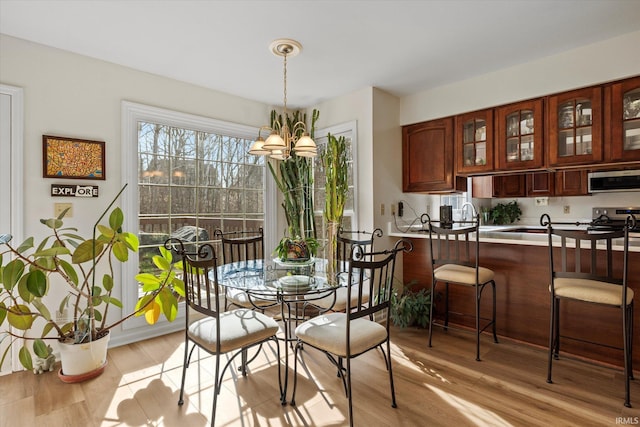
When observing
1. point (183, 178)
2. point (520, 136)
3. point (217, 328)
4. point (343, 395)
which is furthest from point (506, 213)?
point (217, 328)

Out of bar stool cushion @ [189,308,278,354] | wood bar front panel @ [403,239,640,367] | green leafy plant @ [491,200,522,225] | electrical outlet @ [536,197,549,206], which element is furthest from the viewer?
green leafy plant @ [491,200,522,225]

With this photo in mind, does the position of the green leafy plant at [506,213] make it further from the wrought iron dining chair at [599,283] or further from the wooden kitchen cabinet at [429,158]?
the wrought iron dining chair at [599,283]

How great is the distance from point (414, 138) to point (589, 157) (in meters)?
1.62

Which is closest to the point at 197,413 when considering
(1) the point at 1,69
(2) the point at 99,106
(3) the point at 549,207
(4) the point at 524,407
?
(4) the point at 524,407

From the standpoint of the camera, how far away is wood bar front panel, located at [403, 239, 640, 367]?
2.56m

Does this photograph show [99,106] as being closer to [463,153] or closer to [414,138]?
[414,138]

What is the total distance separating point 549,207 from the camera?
16.2 ft

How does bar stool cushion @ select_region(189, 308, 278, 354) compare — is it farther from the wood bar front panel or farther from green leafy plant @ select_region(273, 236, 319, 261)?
the wood bar front panel

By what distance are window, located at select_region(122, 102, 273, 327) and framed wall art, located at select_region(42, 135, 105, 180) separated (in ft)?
0.72

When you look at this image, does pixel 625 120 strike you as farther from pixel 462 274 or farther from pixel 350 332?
pixel 350 332

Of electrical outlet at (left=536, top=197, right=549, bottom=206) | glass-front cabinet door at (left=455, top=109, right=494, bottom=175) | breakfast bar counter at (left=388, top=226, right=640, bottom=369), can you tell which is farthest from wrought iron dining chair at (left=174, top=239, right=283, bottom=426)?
electrical outlet at (left=536, top=197, right=549, bottom=206)

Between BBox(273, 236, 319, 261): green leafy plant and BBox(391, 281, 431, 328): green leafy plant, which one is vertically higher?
BBox(273, 236, 319, 261): green leafy plant

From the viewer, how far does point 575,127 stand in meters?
2.87

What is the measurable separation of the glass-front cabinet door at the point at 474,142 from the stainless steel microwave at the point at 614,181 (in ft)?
5.73
